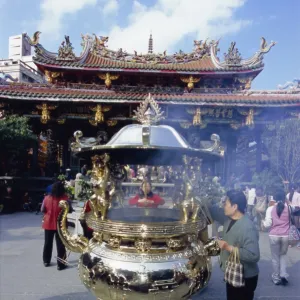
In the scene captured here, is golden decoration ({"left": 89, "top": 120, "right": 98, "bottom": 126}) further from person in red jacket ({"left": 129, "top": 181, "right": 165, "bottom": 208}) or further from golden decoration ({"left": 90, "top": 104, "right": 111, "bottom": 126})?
person in red jacket ({"left": 129, "top": 181, "right": 165, "bottom": 208})

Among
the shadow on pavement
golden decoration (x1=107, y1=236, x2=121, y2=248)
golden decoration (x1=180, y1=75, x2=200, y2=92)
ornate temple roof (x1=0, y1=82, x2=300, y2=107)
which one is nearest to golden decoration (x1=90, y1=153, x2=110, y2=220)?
golden decoration (x1=107, y1=236, x2=121, y2=248)

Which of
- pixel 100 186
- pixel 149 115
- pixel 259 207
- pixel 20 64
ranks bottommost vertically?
pixel 259 207

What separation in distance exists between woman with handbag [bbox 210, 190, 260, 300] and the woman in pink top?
1.74m

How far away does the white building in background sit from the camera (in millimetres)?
25500

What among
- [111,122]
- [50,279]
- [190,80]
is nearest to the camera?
[50,279]

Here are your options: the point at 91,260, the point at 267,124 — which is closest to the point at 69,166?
the point at 267,124

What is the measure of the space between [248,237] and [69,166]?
1126 cm

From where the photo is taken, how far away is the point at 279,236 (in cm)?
397

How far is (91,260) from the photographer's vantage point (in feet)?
7.75

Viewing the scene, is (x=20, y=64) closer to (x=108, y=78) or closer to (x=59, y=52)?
(x=59, y=52)

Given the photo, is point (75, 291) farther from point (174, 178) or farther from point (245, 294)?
point (245, 294)

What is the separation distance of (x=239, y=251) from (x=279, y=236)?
6.61 ft

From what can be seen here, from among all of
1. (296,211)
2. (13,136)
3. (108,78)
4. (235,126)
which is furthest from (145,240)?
(108,78)

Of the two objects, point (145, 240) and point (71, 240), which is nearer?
point (145, 240)
